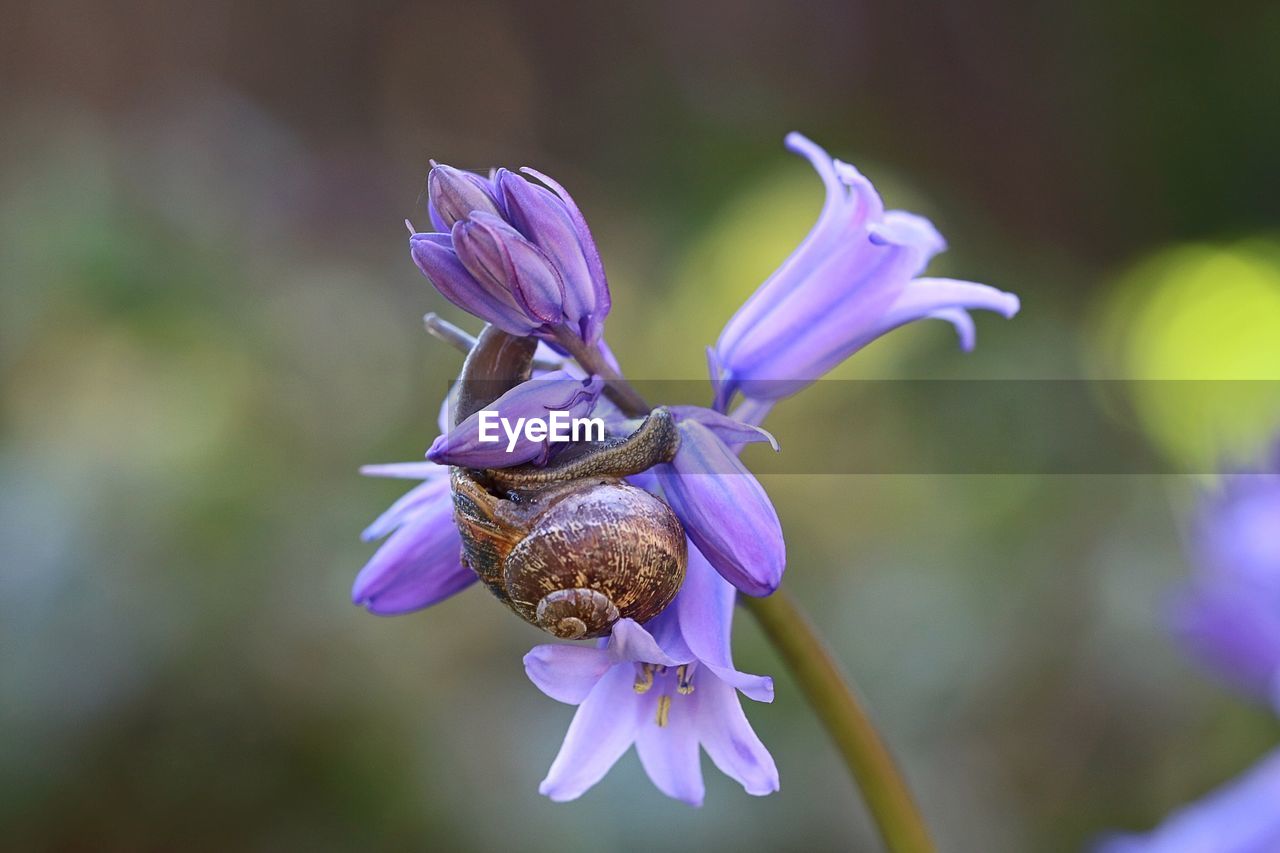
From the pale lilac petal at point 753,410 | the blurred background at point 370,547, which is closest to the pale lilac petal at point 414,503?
the pale lilac petal at point 753,410

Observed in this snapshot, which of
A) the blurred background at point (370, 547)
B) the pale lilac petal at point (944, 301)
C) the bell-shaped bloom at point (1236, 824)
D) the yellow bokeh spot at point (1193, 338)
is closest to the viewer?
the pale lilac petal at point (944, 301)

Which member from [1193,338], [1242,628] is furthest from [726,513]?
[1193,338]

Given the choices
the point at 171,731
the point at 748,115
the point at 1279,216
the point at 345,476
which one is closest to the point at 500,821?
the point at 171,731

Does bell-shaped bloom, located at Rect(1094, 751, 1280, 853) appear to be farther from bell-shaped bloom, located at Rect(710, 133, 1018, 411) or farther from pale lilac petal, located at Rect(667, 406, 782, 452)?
pale lilac petal, located at Rect(667, 406, 782, 452)

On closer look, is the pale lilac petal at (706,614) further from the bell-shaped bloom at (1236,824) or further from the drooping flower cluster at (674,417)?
the bell-shaped bloom at (1236,824)

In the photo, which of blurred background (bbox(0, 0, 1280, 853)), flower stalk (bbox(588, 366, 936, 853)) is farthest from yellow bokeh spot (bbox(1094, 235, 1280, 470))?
flower stalk (bbox(588, 366, 936, 853))
